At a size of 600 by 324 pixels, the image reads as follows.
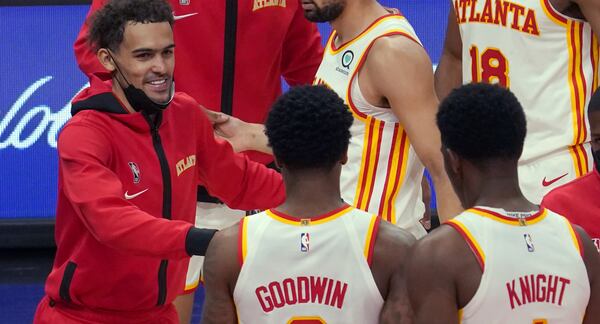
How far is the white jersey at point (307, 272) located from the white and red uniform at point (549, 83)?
1.54m

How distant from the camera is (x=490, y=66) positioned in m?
5.19

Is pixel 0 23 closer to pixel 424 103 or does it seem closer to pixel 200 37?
pixel 200 37

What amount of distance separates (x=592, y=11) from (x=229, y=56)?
1813mm

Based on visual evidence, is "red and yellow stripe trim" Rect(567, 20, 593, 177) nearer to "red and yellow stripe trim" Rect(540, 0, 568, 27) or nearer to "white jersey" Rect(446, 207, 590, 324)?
"red and yellow stripe trim" Rect(540, 0, 568, 27)

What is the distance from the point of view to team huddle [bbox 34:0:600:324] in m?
3.54

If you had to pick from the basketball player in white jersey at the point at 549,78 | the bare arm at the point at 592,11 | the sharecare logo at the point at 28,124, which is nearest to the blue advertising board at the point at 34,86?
the sharecare logo at the point at 28,124

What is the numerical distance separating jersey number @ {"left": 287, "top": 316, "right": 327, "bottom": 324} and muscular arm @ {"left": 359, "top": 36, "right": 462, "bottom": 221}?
1.51 m

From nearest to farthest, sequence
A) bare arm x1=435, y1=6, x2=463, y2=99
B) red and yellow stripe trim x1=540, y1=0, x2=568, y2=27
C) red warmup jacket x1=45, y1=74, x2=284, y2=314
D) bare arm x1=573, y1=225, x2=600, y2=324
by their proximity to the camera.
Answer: bare arm x1=573, y1=225, x2=600, y2=324 → red warmup jacket x1=45, y1=74, x2=284, y2=314 → red and yellow stripe trim x1=540, y1=0, x2=568, y2=27 → bare arm x1=435, y1=6, x2=463, y2=99

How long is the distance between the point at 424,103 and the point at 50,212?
12.0 ft

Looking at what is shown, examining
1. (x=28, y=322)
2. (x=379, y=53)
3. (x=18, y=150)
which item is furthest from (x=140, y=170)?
(x=18, y=150)

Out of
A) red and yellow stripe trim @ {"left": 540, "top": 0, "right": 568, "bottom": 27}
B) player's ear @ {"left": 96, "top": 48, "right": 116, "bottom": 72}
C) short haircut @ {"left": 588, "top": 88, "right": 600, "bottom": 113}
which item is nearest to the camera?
short haircut @ {"left": 588, "top": 88, "right": 600, "bottom": 113}

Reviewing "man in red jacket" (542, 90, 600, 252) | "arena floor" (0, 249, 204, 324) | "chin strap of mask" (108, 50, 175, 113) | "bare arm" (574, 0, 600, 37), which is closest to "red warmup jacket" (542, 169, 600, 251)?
"man in red jacket" (542, 90, 600, 252)

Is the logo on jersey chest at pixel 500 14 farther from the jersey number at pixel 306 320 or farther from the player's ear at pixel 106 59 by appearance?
the jersey number at pixel 306 320

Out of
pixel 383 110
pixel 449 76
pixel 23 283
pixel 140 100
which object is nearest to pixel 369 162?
pixel 383 110
